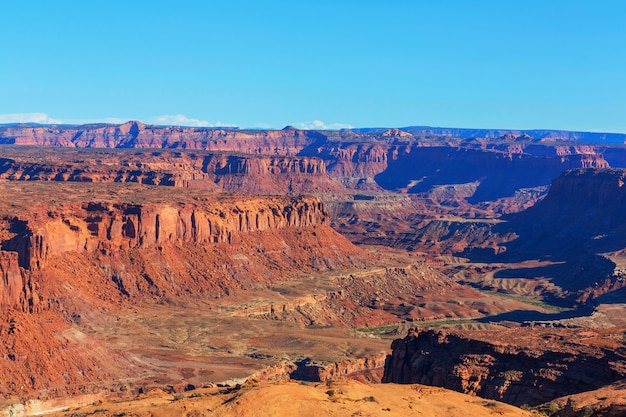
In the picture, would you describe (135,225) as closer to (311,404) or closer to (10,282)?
(10,282)

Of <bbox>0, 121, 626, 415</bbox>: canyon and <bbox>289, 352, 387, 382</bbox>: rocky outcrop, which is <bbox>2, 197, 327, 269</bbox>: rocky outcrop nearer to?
<bbox>0, 121, 626, 415</bbox>: canyon

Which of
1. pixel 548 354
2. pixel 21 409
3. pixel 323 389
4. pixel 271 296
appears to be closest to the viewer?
pixel 323 389

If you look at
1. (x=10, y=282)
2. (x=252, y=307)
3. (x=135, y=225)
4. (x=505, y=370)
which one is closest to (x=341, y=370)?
(x=252, y=307)

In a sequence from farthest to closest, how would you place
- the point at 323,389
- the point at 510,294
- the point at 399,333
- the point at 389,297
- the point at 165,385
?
1. the point at 510,294
2. the point at 389,297
3. the point at 399,333
4. the point at 165,385
5. the point at 323,389

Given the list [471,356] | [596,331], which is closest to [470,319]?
[596,331]

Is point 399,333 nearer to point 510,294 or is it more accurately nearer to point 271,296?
point 271,296

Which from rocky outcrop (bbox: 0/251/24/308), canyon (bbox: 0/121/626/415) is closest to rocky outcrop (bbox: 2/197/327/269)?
canyon (bbox: 0/121/626/415)

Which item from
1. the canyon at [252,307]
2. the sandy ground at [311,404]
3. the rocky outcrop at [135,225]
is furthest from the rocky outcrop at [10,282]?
the sandy ground at [311,404]

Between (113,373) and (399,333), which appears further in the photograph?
(399,333)
